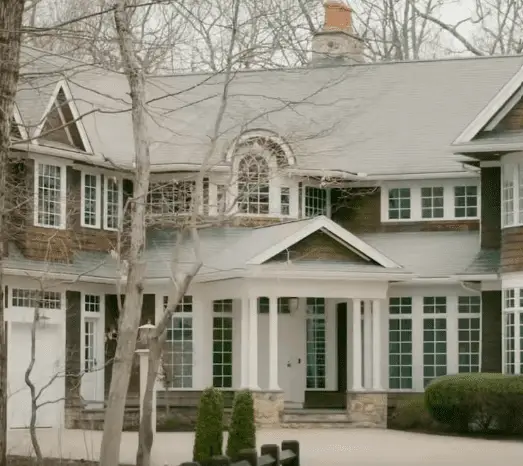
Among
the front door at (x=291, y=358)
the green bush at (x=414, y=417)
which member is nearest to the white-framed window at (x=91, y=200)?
the front door at (x=291, y=358)

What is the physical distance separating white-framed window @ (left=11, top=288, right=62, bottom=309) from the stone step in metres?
5.03

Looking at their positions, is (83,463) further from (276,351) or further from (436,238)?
(436,238)

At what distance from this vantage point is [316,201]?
1316 inches

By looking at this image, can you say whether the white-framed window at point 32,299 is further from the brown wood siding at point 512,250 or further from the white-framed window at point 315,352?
the brown wood siding at point 512,250

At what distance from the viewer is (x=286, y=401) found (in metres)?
31.8

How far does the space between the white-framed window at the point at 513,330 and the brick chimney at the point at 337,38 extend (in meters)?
9.90

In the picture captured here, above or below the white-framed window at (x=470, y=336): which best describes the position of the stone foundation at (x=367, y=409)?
below

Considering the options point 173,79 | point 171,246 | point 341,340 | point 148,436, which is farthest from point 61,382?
point 148,436

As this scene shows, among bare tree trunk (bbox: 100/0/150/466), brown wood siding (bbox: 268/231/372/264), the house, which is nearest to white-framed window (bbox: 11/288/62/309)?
the house

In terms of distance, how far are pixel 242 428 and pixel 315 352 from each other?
533 inches

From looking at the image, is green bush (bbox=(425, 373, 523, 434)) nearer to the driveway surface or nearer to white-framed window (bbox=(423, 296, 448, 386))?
the driveway surface

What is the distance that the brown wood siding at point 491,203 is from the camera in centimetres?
3084

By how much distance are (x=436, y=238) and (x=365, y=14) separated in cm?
1678

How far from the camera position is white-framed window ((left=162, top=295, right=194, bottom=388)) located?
31.1 meters
